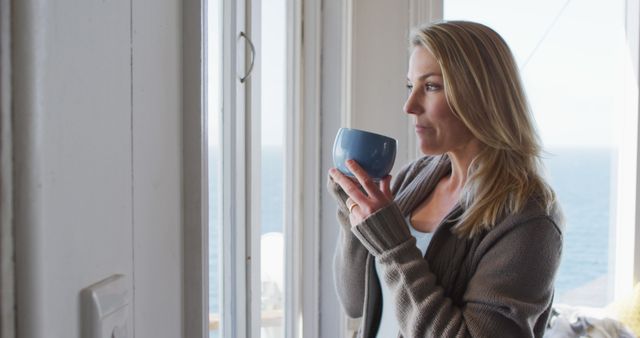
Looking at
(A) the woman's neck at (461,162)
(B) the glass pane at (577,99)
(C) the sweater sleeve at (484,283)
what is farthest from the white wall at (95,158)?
(B) the glass pane at (577,99)

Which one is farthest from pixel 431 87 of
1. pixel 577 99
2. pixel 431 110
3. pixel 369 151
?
pixel 577 99

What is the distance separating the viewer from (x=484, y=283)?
820 mm

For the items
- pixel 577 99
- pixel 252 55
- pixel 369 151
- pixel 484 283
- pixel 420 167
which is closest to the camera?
pixel 484 283

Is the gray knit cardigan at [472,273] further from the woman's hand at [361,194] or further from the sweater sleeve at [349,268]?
the sweater sleeve at [349,268]

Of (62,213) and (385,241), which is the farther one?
(385,241)

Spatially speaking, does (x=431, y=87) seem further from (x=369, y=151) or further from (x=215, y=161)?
(x=215, y=161)

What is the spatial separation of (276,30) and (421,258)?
0.77 meters

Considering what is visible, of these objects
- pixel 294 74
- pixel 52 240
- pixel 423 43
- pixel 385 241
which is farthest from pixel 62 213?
pixel 294 74

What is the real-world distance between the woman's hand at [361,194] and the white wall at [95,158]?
0.43 meters

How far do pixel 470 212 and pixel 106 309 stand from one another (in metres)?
0.65

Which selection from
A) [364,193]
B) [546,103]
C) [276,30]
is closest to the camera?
[364,193]

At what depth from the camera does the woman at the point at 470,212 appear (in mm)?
813

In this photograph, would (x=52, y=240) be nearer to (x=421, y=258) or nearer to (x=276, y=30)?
(x=421, y=258)

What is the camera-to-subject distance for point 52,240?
326mm
